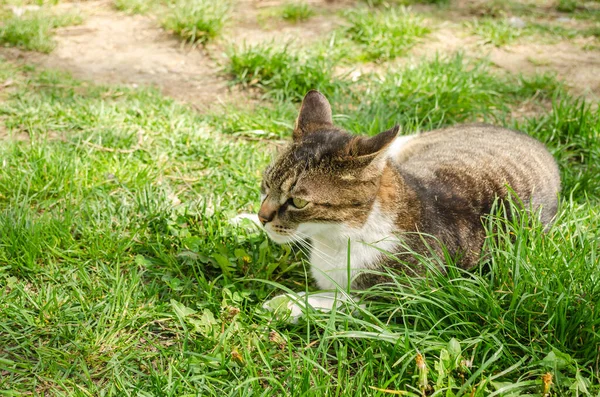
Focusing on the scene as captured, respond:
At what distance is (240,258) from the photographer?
304 centimetres

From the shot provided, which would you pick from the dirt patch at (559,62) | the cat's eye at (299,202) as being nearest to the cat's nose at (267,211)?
the cat's eye at (299,202)

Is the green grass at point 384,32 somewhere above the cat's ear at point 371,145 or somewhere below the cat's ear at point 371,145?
below

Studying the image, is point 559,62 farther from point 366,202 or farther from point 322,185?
point 322,185

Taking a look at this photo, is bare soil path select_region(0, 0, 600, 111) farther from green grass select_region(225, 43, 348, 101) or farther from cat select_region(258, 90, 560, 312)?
cat select_region(258, 90, 560, 312)

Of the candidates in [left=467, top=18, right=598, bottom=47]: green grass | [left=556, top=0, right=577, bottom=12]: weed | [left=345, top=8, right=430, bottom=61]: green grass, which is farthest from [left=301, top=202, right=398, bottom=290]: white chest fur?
[left=556, top=0, right=577, bottom=12]: weed

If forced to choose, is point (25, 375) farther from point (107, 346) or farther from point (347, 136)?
point (347, 136)

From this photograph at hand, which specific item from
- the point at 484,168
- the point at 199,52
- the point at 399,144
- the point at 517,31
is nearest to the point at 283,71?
the point at 199,52

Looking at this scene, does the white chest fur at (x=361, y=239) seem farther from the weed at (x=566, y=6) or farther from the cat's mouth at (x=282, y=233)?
the weed at (x=566, y=6)

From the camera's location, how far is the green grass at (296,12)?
6082 mm

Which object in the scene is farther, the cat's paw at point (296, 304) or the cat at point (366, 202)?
the cat's paw at point (296, 304)

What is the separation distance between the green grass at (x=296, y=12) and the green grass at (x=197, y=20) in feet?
2.70

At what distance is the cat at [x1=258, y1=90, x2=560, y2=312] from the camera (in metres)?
2.59

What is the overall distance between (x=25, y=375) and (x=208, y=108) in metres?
2.77

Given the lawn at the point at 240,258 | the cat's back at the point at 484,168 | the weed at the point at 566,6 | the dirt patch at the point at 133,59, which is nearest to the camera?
the lawn at the point at 240,258
